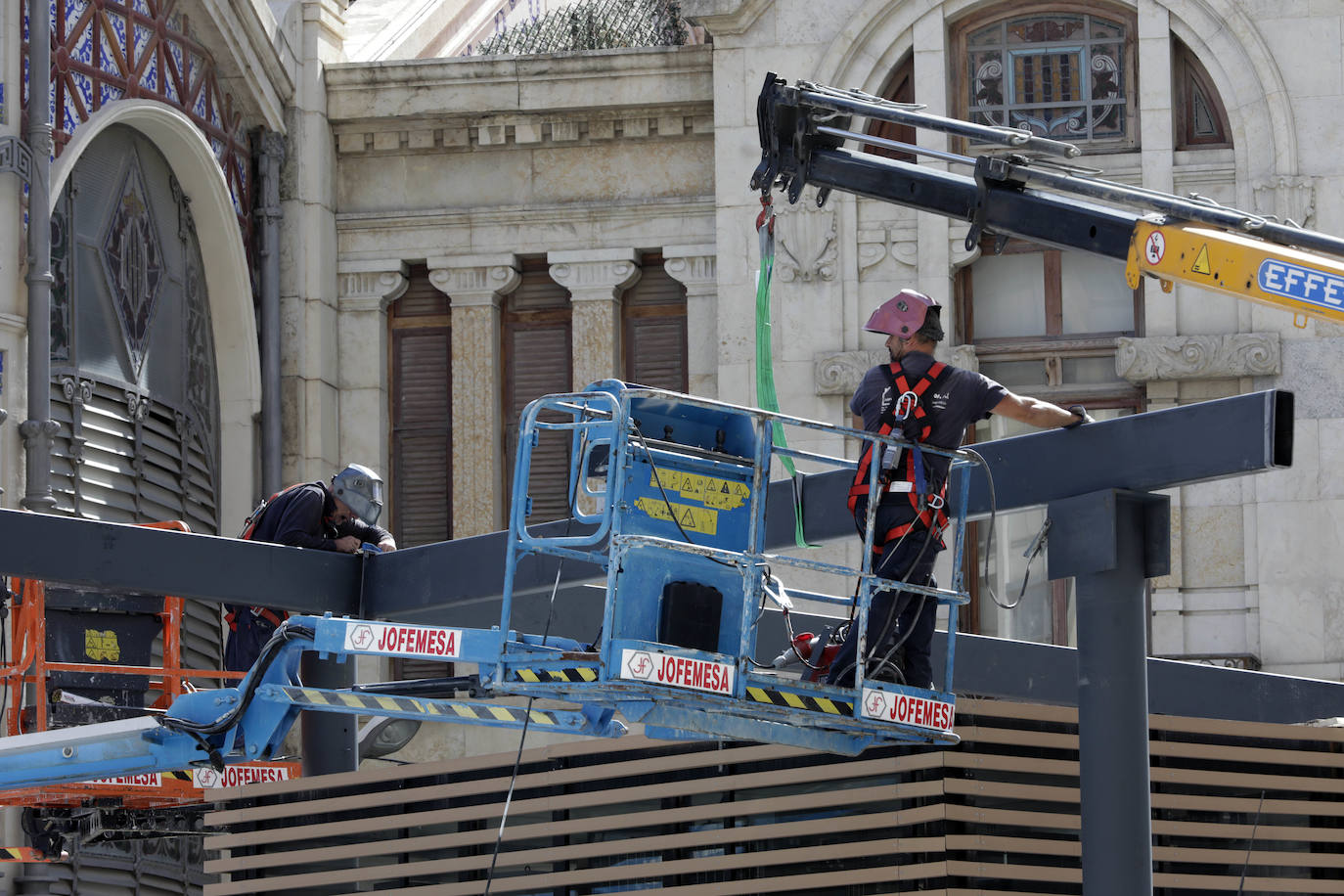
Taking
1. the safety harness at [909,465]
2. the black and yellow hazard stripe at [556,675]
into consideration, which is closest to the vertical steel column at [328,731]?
the black and yellow hazard stripe at [556,675]

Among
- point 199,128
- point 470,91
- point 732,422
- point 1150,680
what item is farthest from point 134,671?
point 470,91

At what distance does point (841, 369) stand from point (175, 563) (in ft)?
34.5

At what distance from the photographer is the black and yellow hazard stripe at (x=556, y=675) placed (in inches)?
410

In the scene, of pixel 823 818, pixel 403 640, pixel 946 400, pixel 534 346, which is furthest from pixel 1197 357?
pixel 403 640

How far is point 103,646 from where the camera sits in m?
15.5

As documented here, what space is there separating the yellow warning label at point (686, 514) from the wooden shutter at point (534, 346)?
531 inches

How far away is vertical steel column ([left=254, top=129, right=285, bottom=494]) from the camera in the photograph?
2362 cm

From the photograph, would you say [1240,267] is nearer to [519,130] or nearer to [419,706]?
[419,706]

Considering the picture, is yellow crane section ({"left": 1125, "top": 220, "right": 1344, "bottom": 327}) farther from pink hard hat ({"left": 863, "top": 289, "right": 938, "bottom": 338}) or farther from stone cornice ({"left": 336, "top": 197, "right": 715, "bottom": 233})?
stone cornice ({"left": 336, "top": 197, "right": 715, "bottom": 233})

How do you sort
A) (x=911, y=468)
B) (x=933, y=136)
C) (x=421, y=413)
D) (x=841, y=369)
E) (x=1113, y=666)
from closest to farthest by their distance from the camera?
(x=911, y=468), (x=1113, y=666), (x=841, y=369), (x=933, y=136), (x=421, y=413)

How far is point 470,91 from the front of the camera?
24406 mm

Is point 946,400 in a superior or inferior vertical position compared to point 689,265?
inferior

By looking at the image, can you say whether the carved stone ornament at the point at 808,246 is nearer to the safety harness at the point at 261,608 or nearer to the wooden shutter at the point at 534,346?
the wooden shutter at the point at 534,346

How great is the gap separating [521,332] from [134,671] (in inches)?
411
